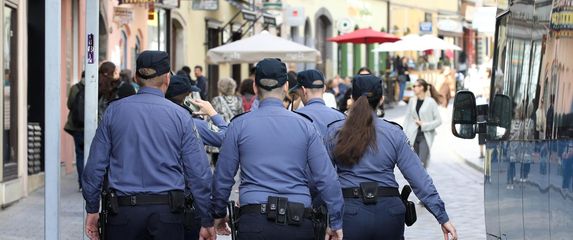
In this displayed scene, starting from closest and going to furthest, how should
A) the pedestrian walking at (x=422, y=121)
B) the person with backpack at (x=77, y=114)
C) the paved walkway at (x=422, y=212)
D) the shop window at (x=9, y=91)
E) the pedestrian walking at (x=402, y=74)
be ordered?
the paved walkway at (x=422, y=212), the shop window at (x=9, y=91), the person with backpack at (x=77, y=114), the pedestrian walking at (x=422, y=121), the pedestrian walking at (x=402, y=74)

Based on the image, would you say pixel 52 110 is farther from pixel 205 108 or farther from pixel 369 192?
pixel 369 192

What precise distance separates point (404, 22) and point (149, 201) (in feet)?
192

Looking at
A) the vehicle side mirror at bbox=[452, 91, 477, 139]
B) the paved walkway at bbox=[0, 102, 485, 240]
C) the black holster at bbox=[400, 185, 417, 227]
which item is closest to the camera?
the black holster at bbox=[400, 185, 417, 227]

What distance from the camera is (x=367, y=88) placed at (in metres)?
9.06

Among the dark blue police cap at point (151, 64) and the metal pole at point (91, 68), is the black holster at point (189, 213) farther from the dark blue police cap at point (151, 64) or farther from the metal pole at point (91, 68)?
the metal pole at point (91, 68)

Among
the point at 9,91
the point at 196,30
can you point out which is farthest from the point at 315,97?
the point at 196,30

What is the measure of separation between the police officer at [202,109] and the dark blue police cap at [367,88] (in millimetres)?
1189

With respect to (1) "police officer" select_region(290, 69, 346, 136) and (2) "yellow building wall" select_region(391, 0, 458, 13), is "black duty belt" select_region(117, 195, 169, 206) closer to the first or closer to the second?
(1) "police officer" select_region(290, 69, 346, 136)

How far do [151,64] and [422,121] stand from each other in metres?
11.8

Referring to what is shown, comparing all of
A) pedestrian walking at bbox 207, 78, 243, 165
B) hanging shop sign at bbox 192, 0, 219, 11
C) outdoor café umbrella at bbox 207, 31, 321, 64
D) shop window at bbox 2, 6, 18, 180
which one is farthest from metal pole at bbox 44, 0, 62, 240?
hanging shop sign at bbox 192, 0, 219, 11

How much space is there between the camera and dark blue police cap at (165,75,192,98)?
9.82 metres

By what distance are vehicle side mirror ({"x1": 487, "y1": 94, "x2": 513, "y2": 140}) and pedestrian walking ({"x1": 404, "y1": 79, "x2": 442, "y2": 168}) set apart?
10307mm

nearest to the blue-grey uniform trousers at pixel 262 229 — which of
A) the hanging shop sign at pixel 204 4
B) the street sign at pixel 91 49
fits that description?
the street sign at pixel 91 49

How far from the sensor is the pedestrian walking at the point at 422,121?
65.2ft
